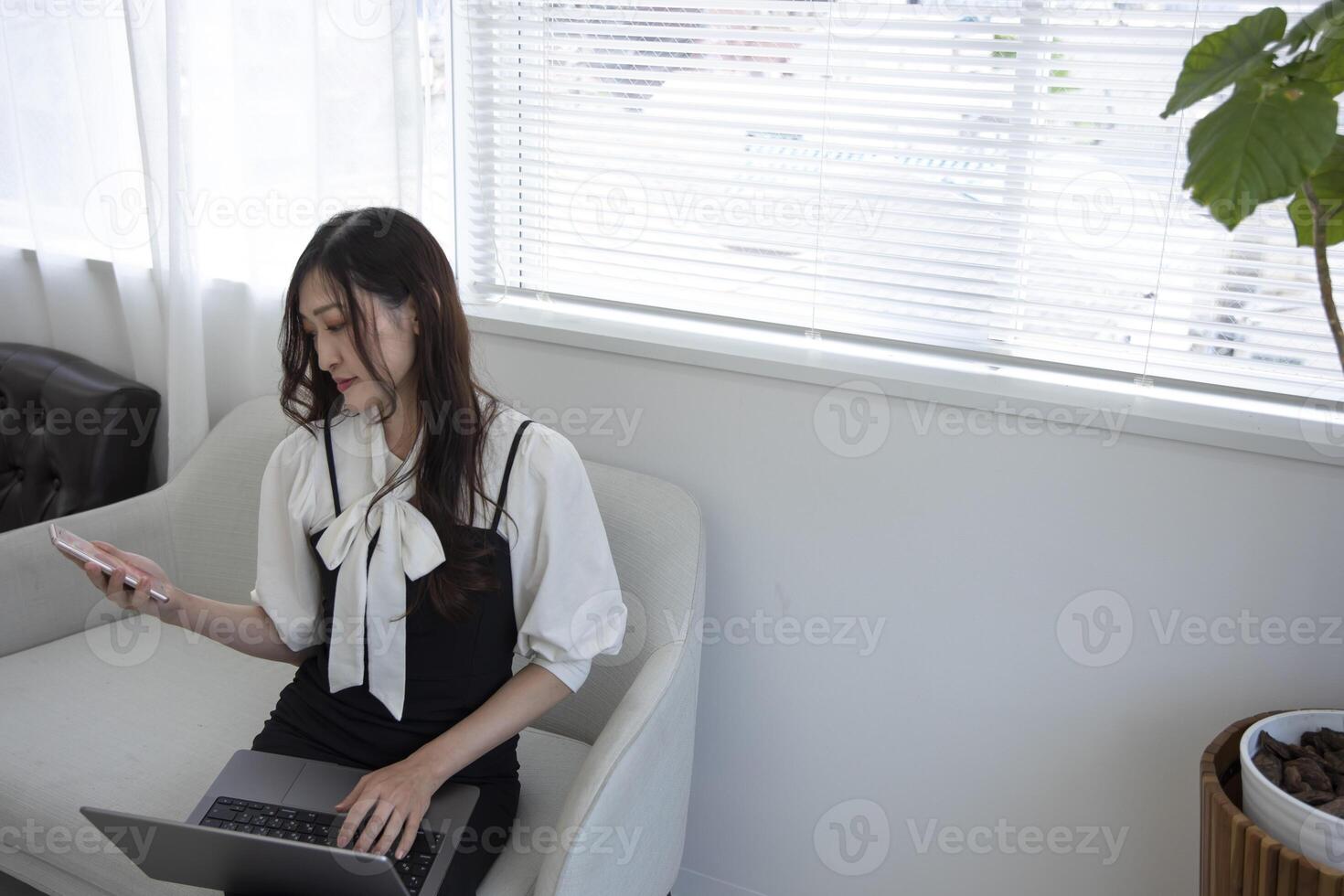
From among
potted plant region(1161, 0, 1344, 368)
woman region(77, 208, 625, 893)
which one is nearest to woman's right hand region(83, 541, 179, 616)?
woman region(77, 208, 625, 893)

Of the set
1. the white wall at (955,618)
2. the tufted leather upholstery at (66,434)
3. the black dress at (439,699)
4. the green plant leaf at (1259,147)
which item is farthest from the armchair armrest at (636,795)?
the tufted leather upholstery at (66,434)

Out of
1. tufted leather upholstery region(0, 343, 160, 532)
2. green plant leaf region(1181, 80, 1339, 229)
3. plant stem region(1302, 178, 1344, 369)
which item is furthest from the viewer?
tufted leather upholstery region(0, 343, 160, 532)

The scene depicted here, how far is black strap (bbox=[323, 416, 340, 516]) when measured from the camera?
4.96ft

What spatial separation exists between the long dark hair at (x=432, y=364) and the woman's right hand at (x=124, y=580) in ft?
0.91

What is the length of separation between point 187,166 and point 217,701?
0.98 meters

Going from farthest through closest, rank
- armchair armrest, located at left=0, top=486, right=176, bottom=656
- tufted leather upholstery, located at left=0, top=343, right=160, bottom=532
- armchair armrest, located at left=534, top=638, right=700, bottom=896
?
tufted leather upholstery, located at left=0, top=343, right=160, bottom=532
armchair armrest, located at left=0, top=486, right=176, bottom=656
armchair armrest, located at left=534, top=638, right=700, bottom=896

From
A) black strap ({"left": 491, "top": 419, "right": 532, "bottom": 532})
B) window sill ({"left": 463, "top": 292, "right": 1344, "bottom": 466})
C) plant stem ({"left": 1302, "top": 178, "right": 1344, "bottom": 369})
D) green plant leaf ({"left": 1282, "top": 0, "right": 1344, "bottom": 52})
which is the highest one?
green plant leaf ({"left": 1282, "top": 0, "right": 1344, "bottom": 52})

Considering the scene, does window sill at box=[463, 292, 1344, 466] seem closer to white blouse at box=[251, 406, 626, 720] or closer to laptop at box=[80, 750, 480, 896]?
white blouse at box=[251, 406, 626, 720]

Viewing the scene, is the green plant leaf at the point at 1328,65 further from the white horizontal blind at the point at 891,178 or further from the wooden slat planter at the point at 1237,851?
the wooden slat planter at the point at 1237,851

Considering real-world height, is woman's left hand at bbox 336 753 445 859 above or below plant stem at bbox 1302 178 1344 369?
below

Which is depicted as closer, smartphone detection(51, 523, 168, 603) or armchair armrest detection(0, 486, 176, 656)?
smartphone detection(51, 523, 168, 603)

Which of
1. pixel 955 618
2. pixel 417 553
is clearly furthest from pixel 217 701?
pixel 955 618

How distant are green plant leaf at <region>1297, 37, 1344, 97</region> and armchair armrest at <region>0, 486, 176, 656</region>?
1964 mm

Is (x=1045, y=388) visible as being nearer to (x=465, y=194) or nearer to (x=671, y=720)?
(x=671, y=720)
